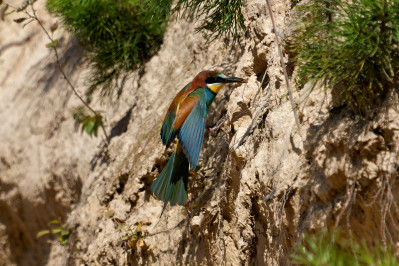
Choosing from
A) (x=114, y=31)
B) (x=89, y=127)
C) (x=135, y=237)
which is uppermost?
(x=114, y=31)

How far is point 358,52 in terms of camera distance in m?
1.79

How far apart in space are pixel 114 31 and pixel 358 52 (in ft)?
8.76

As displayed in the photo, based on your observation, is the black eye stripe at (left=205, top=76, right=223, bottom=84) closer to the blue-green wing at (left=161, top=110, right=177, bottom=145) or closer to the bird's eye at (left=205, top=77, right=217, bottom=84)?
the bird's eye at (left=205, top=77, right=217, bottom=84)

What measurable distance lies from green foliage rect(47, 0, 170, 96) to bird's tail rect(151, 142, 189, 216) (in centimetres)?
144

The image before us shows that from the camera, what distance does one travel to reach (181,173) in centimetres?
281

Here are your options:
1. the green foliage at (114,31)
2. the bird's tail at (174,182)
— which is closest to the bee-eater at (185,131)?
the bird's tail at (174,182)

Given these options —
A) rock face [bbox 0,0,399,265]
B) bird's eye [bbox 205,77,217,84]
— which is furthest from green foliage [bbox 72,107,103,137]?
bird's eye [bbox 205,77,217,84]

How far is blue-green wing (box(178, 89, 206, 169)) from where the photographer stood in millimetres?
2673

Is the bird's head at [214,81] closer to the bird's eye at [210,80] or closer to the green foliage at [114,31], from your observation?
the bird's eye at [210,80]

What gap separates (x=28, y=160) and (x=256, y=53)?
3.29m

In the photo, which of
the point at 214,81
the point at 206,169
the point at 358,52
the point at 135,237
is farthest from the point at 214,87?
the point at 358,52

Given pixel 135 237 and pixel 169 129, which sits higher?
pixel 169 129

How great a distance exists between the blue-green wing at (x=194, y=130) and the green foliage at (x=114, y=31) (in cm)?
132

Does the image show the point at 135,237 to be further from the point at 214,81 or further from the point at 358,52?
the point at 358,52
